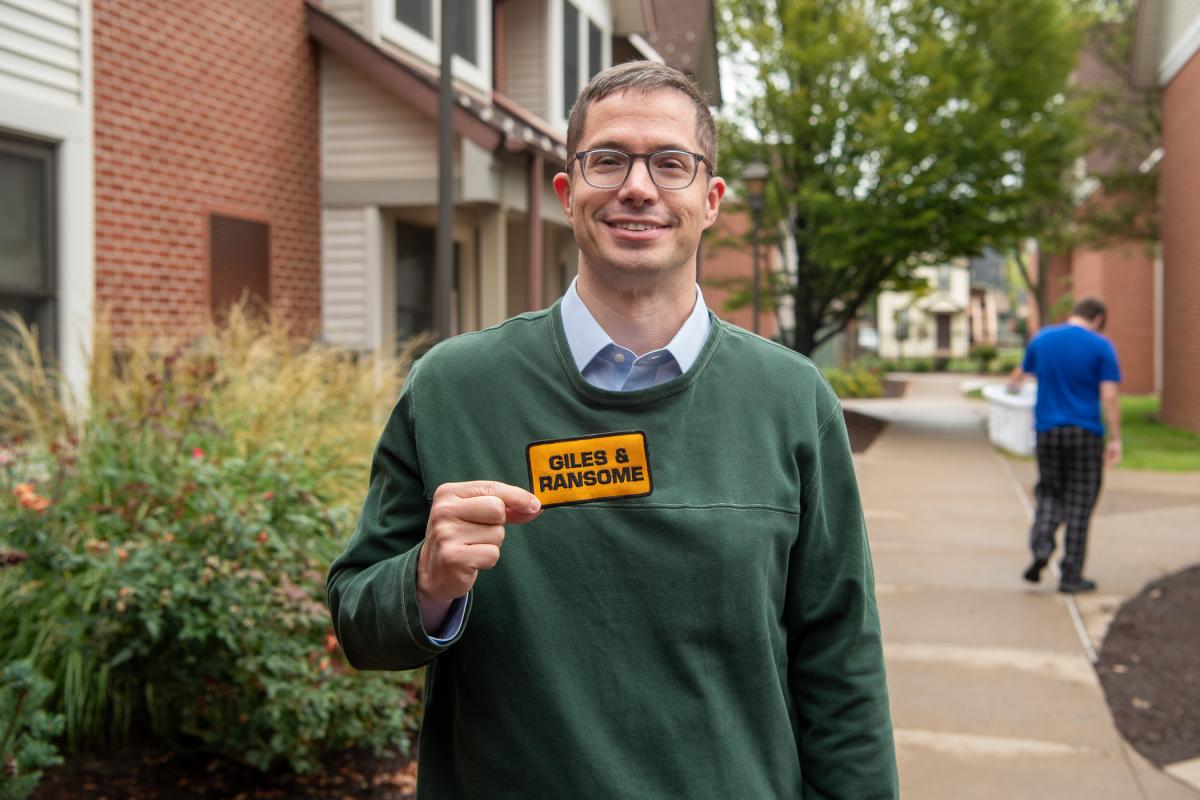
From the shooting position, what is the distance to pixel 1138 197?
22.1 metres

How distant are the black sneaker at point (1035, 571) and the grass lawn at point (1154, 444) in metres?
7.25

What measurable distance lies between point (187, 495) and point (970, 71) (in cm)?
1649

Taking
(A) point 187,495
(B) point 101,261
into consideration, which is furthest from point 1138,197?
(A) point 187,495

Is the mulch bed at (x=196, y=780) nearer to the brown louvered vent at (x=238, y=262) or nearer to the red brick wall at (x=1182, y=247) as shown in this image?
the brown louvered vent at (x=238, y=262)

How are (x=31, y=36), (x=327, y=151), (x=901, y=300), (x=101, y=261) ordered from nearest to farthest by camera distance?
(x=31, y=36) < (x=101, y=261) < (x=327, y=151) < (x=901, y=300)

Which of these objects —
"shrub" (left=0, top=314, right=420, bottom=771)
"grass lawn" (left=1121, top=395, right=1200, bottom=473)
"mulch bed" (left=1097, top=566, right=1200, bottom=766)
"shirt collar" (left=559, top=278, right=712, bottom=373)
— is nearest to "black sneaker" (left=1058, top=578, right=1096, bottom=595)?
"mulch bed" (left=1097, top=566, right=1200, bottom=766)

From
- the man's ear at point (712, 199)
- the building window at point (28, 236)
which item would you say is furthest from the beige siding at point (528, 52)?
the man's ear at point (712, 199)

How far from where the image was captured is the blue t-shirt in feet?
24.6

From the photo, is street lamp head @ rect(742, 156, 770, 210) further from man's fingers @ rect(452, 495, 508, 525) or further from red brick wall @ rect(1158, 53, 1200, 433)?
man's fingers @ rect(452, 495, 508, 525)

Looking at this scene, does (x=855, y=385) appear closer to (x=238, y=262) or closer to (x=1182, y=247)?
(x=1182, y=247)

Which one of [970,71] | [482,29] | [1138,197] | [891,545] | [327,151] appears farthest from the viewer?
[1138,197]

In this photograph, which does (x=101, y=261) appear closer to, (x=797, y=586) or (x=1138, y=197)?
(x=797, y=586)

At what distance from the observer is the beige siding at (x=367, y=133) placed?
10695mm

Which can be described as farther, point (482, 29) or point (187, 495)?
point (482, 29)
